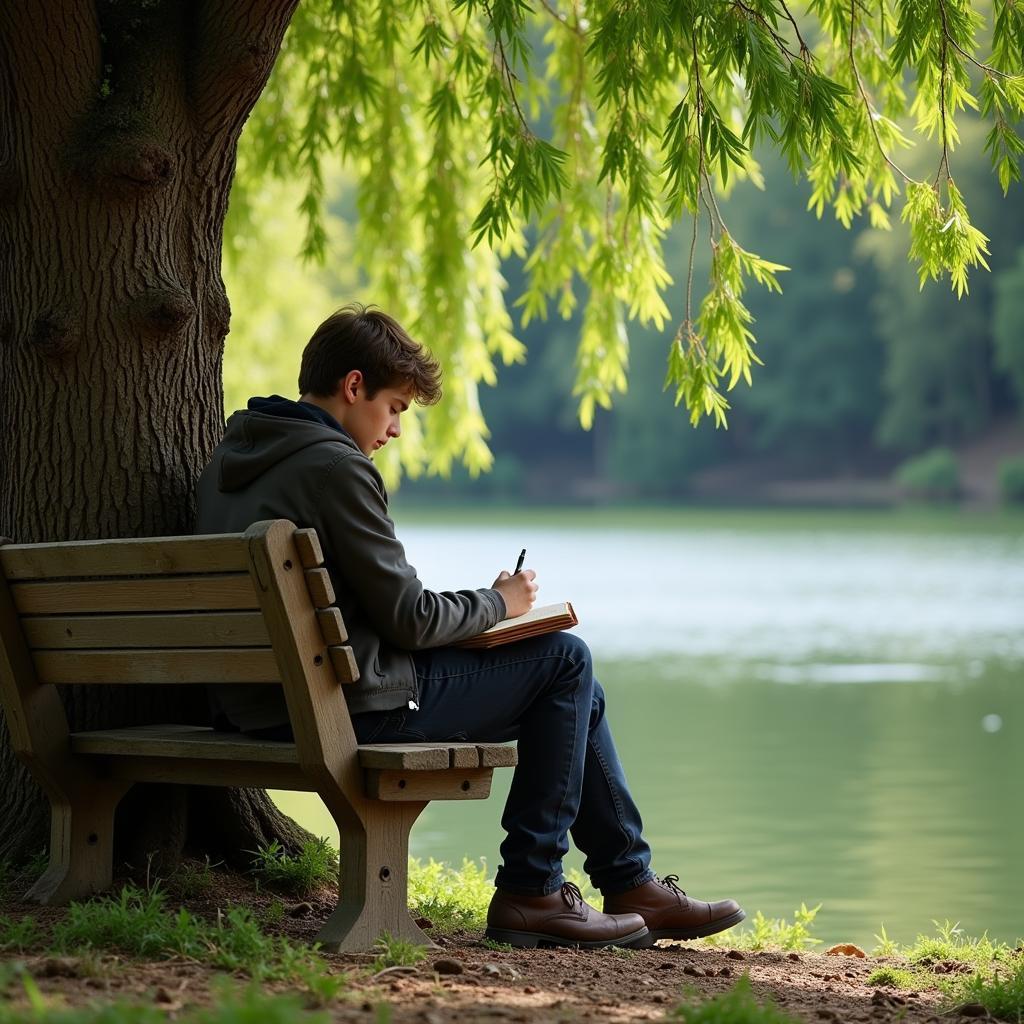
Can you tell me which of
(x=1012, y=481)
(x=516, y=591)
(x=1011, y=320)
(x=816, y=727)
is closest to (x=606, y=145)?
(x=516, y=591)

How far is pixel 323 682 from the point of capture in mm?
3600

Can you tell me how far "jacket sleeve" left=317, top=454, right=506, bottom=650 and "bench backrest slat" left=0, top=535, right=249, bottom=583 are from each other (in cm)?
26

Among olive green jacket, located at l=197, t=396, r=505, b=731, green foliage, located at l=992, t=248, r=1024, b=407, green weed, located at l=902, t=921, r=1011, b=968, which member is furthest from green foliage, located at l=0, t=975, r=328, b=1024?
green foliage, located at l=992, t=248, r=1024, b=407

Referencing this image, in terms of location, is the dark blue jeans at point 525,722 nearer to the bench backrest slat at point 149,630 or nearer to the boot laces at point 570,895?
the boot laces at point 570,895

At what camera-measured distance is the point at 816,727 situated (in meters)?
11.5

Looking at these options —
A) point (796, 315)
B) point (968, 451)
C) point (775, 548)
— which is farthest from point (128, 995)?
point (796, 315)

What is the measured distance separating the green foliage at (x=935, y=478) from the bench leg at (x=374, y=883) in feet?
155

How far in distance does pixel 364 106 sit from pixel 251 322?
27.0 ft

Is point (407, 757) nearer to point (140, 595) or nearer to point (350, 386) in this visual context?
point (140, 595)

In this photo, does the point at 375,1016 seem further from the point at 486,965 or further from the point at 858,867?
the point at 858,867

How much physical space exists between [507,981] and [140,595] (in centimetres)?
119

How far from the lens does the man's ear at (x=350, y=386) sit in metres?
4.00

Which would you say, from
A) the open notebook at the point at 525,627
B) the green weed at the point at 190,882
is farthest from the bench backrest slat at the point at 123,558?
the green weed at the point at 190,882

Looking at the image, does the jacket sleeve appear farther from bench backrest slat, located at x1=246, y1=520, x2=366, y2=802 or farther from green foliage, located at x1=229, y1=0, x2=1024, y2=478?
green foliage, located at x1=229, y1=0, x2=1024, y2=478
